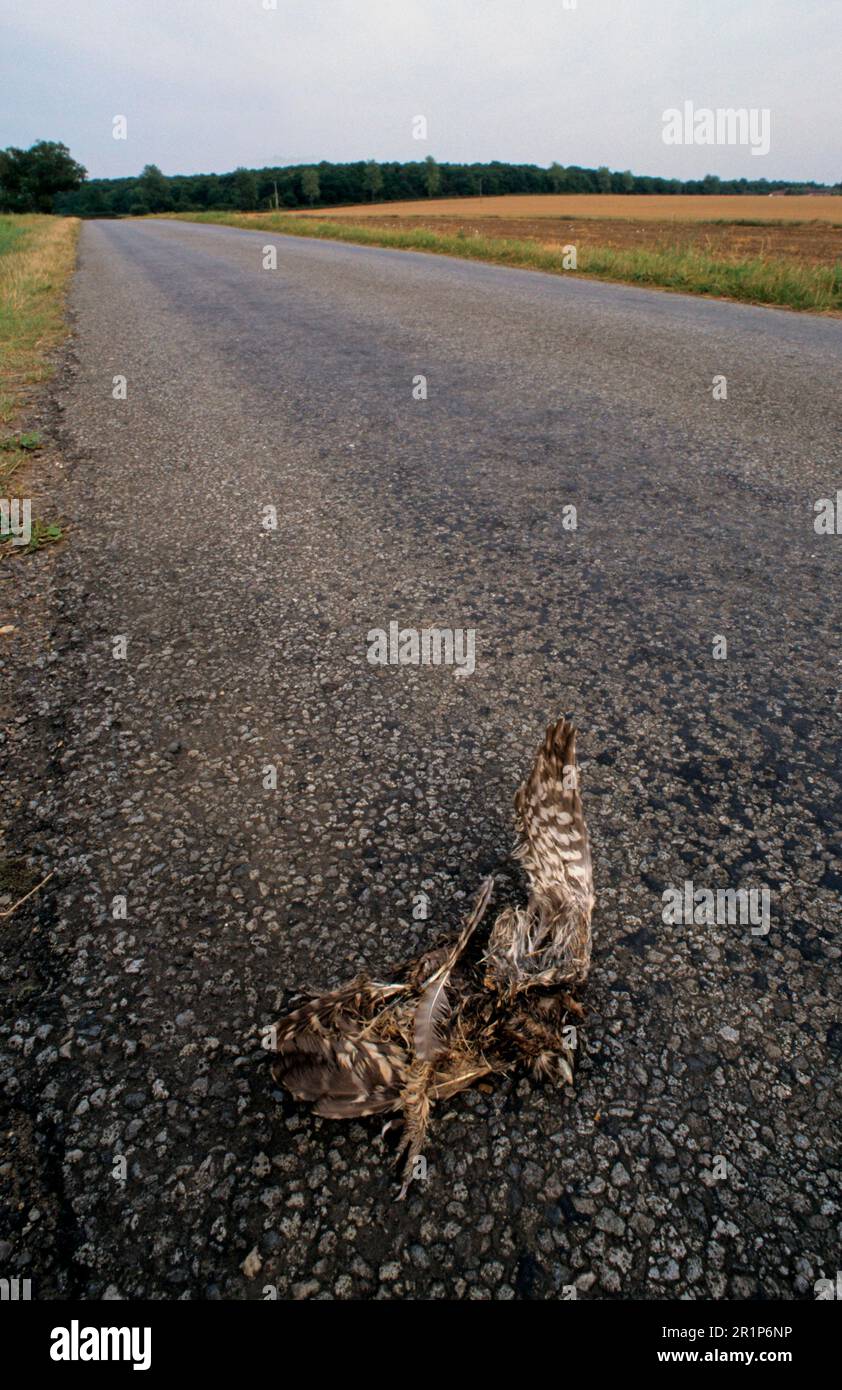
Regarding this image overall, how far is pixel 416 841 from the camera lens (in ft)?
7.04

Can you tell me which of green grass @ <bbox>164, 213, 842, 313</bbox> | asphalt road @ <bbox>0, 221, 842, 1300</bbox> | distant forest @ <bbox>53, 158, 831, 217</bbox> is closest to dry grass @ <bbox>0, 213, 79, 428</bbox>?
asphalt road @ <bbox>0, 221, 842, 1300</bbox>

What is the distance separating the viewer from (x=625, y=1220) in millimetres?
1336

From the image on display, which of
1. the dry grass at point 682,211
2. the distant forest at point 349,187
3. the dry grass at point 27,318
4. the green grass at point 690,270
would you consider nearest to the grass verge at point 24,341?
the dry grass at point 27,318

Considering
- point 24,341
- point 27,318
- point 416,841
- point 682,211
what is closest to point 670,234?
point 682,211

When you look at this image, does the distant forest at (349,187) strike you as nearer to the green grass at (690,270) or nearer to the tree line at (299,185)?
the tree line at (299,185)

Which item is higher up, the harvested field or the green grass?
the harvested field

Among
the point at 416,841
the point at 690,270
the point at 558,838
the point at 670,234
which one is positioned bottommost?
the point at 416,841

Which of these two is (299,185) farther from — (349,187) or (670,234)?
(670,234)

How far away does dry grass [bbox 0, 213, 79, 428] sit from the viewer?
774 centimetres

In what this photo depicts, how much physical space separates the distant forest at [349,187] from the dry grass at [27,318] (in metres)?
70.5

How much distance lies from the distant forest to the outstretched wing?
302 feet

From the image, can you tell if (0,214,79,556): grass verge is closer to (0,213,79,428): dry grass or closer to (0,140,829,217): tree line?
(0,213,79,428): dry grass

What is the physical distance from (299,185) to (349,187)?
5457mm

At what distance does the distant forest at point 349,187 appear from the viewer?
83.6 meters
